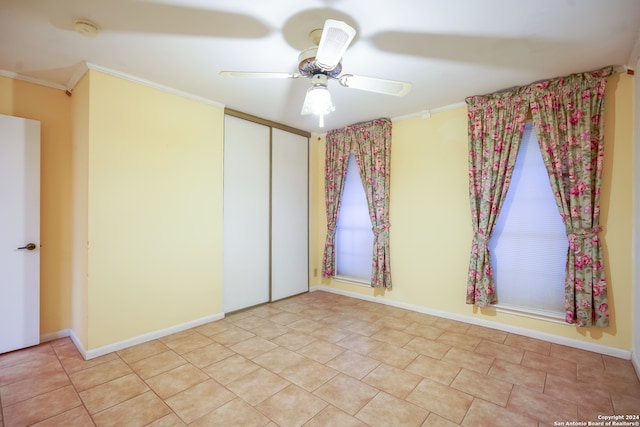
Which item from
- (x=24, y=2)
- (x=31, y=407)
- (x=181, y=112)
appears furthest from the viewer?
(x=181, y=112)

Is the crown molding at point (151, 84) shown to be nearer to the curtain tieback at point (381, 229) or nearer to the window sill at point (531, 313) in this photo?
the curtain tieback at point (381, 229)

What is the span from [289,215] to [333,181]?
880 mm

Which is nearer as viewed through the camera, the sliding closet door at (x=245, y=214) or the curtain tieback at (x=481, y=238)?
the curtain tieback at (x=481, y=238)

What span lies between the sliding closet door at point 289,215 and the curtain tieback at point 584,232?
329 centimetres

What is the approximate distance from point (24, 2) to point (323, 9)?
1.86 m

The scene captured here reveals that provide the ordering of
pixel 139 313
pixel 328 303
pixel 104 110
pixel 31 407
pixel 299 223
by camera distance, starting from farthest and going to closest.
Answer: pixel 299 223
pixel 328 303
pixel 139 313
pixel 104 110
pixel 31 407

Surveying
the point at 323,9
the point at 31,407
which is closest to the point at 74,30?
the point at 323,9

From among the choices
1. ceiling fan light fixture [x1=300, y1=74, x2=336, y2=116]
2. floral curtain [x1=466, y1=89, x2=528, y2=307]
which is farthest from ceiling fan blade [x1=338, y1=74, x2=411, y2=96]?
floral curtain [x1=466, y1=89, x2=528, y2=307]

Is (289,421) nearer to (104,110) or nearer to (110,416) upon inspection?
(110,416)

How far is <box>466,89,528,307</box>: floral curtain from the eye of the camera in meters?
3.01

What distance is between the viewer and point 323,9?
1.87 m

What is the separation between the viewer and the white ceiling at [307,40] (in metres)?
1.86

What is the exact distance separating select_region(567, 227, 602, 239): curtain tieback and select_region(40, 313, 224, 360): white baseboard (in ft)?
12.6

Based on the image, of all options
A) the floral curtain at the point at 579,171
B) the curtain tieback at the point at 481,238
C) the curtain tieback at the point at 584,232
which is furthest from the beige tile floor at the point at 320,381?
the curtain tieback at the point at 584,232
